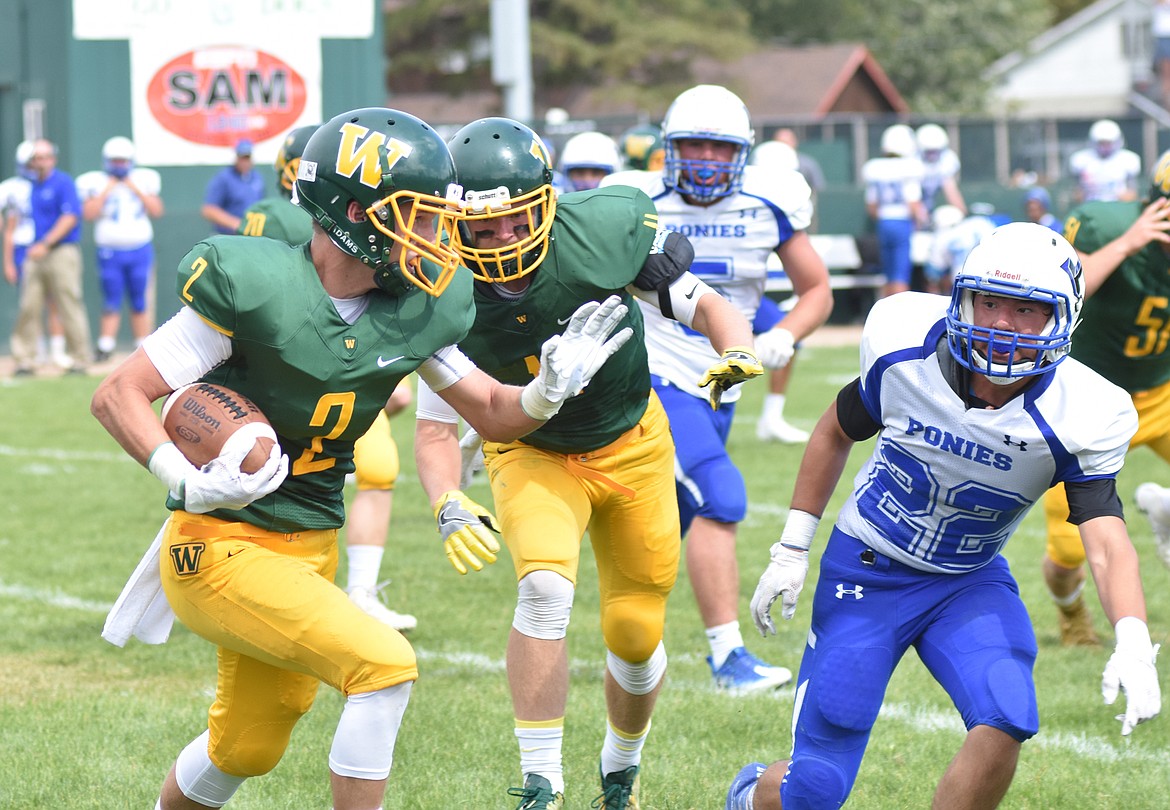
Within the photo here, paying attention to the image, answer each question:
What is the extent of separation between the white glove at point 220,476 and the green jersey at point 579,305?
1160mm

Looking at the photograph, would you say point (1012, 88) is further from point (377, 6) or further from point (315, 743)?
point (315, 743)

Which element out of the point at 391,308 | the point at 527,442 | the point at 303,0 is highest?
the point at 303,0

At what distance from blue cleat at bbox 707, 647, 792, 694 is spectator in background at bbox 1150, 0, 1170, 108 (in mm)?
49664

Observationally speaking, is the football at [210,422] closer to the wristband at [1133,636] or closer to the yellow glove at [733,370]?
the yellow glove at [733,370]

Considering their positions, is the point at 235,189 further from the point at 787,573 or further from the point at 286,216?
the point at 787,573

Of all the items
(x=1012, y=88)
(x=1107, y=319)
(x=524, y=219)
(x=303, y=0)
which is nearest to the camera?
(x=524, y=219)

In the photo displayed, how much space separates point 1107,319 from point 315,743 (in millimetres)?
3200

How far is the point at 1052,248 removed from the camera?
3.67m

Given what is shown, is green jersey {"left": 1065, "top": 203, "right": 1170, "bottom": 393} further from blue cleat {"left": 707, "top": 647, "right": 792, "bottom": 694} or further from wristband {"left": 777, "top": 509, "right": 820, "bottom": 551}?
wristband {"left": 777, "top": 509, "right": 820, "bottom": 551}

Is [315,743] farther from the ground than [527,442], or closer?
closer

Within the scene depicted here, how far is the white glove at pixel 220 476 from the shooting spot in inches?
127

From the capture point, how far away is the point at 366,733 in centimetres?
342

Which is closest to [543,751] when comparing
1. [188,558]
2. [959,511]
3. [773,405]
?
[188,558]

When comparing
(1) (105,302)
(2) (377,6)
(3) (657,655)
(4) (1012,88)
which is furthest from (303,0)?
(4) (1012,88)
